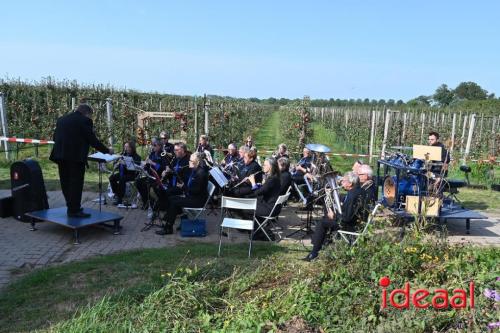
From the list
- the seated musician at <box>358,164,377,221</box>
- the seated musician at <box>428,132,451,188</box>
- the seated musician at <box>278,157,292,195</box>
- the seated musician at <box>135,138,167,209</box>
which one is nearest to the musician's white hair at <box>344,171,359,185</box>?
the seated musician at <box>358,164,377,221</box>

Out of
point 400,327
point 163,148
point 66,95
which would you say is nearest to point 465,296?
point 400,327

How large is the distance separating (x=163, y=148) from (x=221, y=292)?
5.24 meters

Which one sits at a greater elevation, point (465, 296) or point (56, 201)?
point (465, 296)

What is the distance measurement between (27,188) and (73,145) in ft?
4.63

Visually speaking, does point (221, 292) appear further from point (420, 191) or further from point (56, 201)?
point (56, 201)

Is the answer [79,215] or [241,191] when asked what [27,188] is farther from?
[241,191]

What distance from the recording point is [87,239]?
259 inches

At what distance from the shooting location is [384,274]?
12.6ft

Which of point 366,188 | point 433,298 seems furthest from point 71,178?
point 433,298

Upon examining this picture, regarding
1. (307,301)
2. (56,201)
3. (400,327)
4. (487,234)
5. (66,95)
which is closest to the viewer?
(400,327)

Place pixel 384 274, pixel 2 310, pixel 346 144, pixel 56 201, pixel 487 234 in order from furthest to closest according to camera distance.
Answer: pixel 346 144
pixel 56 201
pixel 487 234
pixel 2 310
pixel 384 274

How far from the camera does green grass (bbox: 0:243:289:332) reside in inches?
160

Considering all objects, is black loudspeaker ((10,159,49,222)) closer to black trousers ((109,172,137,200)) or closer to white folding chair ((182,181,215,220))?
black trousers ((109,172,137,200))

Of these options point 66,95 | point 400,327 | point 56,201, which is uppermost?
point 66,95
